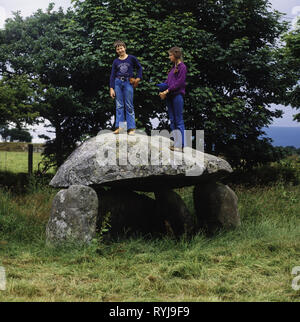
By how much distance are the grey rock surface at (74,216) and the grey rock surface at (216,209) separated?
121 inches

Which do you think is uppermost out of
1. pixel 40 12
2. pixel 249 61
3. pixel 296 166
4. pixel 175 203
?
pixel 40 12

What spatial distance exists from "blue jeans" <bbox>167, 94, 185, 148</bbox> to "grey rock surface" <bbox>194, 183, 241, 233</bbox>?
1565mm

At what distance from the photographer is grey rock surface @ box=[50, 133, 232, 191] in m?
7.77

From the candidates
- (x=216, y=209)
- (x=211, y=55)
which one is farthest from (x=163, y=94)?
(x=211, y=55)

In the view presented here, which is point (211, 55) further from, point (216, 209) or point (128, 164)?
point (128, 164)

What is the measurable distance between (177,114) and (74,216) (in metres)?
3.20

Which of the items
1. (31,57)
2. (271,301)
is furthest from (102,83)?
(271,301)

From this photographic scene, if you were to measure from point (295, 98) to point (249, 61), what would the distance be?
22.1 feet

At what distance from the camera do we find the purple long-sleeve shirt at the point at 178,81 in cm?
849

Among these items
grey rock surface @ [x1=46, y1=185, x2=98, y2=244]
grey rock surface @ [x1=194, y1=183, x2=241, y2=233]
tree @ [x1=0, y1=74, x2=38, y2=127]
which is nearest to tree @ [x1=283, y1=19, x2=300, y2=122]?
grey rock surface @ [x1=194, y1=183, x2=241, y2=233]

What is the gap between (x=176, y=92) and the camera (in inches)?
340

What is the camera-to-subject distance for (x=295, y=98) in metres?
19.1

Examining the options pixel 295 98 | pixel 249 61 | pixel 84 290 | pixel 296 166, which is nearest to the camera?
pixel 84 290

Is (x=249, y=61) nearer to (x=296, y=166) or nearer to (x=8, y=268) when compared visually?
(x=296, y=166)
